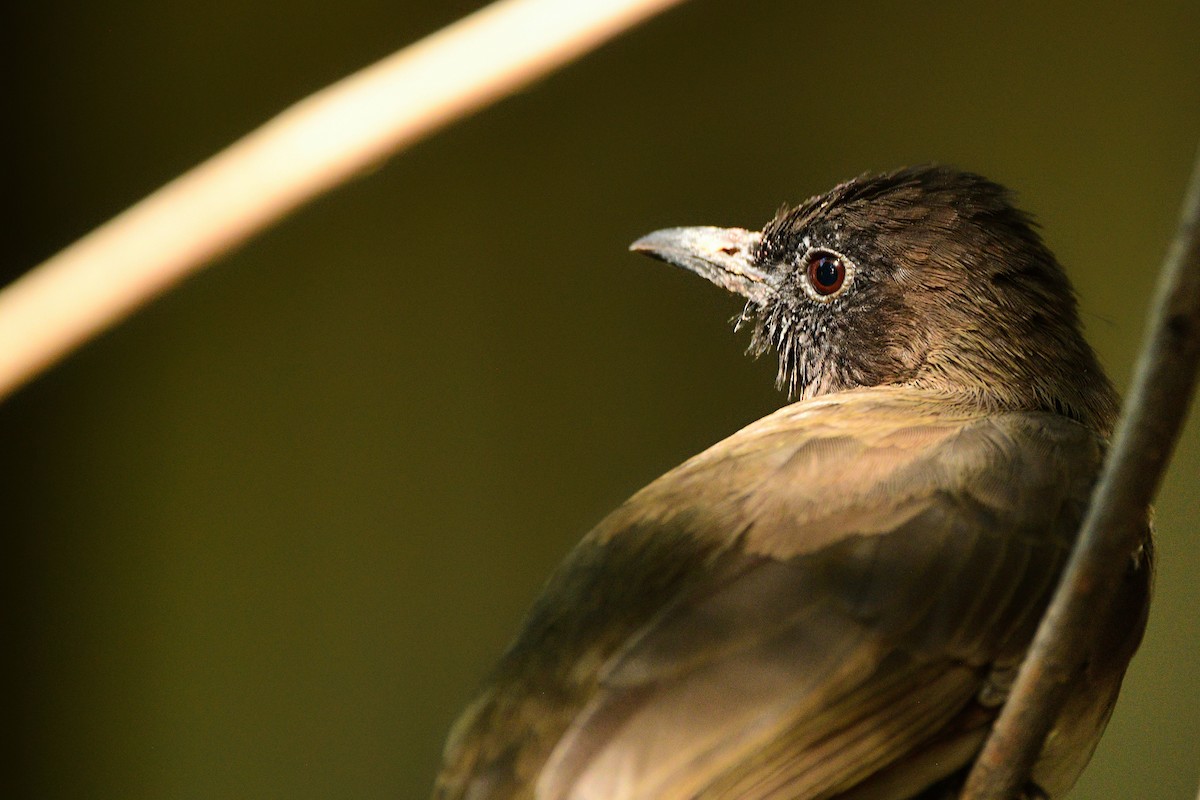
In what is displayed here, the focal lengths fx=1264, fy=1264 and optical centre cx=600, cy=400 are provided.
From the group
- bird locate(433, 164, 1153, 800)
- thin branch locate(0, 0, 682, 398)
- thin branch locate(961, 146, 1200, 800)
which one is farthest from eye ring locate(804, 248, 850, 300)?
thin branch locate(961, 146, 1200, 800)

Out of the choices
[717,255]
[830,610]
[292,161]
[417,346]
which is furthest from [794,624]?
[417,346]

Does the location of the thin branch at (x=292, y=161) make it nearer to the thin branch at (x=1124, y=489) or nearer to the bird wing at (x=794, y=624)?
the bird wing at (x=794, y=624)

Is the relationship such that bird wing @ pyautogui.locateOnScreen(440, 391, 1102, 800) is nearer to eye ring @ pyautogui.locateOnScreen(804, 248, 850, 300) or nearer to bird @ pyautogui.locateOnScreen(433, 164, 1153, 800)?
bird @ pyautogui.locateOnScreen(433, 164, 1153, 800)

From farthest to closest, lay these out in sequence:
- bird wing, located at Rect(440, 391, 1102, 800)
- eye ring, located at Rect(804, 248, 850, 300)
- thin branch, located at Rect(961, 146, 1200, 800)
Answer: eye ring, located at Rect(804, 248, 850, 300), bird wing, located at Rect(440, 391, 1102, 800), thin branch, located at Rect(961, 146, 1200, 800)

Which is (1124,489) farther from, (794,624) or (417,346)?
(417,346)

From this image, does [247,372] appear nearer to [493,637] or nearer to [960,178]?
[493,637]

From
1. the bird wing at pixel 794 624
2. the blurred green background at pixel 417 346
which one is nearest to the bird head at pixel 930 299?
the bird wing at pixel 794 624
